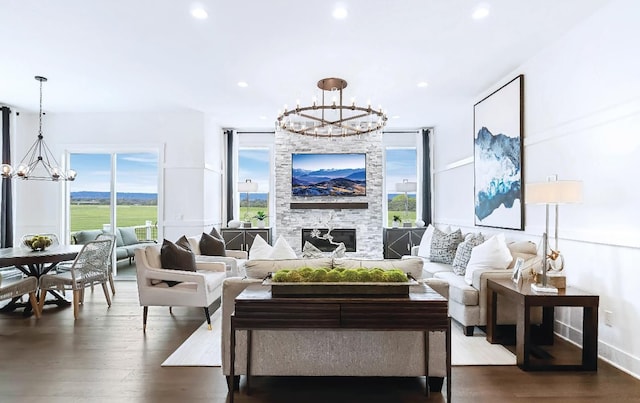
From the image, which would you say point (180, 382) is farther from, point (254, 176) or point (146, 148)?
point (254, 176)

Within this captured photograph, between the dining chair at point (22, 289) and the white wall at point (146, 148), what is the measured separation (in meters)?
2.60

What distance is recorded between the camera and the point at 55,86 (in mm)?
5547

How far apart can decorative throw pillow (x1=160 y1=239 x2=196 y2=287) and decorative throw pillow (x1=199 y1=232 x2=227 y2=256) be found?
1331 millimetres

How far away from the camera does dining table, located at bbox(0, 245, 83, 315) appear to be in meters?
4.30

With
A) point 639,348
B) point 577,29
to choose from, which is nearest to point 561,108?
point 577,29

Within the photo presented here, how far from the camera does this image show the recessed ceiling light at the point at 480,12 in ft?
10.9

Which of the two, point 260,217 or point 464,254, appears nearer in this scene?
point 464,254

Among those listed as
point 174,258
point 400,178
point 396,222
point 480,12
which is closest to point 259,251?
point 174,258

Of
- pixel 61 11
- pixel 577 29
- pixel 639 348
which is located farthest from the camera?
pixel 577 29

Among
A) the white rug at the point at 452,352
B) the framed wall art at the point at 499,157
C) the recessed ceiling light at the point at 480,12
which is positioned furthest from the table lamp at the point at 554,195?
the recessed ceiling light at the point at 480,12

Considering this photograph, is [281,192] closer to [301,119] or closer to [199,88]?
[301,119]

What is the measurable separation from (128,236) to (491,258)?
648 cm

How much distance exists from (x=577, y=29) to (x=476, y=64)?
3.72 feet

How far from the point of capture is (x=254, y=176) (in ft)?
28.3
